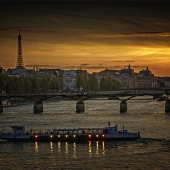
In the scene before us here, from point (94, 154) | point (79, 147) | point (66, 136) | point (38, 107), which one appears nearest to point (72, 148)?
point (79, 147)

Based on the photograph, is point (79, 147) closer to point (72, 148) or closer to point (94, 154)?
point (72, 148)

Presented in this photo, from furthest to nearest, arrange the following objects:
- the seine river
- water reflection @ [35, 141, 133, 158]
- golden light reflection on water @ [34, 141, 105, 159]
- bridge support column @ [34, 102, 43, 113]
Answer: bridge support column @ [34, 102, 43, 113] < golden light reflection on water @ [34, 141, 105, 159] < water reflection @ [35, 141, 133, 158] < the seine river

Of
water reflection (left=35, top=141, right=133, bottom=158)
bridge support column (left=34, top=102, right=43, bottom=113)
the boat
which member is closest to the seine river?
water reflection (left=35, top=141, right=133, bottom=158)

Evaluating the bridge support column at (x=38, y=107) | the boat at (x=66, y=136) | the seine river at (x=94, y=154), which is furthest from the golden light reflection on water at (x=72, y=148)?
the bridge support column at (x=38, y=107)

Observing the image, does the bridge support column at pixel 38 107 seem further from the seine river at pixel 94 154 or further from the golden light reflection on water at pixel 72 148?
the golden light reflection on water at pixel 72 148

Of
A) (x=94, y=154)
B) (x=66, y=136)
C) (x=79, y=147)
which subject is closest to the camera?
(x=94, y=154)

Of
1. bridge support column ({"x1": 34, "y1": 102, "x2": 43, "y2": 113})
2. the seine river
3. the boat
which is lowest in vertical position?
the seine river

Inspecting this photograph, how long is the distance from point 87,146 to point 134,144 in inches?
110

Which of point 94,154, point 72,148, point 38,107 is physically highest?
point 38,107

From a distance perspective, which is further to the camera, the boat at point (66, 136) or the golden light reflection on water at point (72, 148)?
the boat at point (66, 136)

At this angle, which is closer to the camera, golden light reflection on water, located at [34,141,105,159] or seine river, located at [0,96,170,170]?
seine river, located at [0,96,170,170]

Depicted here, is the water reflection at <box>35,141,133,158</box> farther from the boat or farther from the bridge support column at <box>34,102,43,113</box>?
the bridge support column at <box>34,102,43,113</box>

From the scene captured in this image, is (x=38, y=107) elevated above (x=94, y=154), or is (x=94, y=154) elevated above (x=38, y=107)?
(x=38, y=107)

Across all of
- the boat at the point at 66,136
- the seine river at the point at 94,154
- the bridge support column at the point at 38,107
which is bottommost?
the seine river at the point at 94,154
